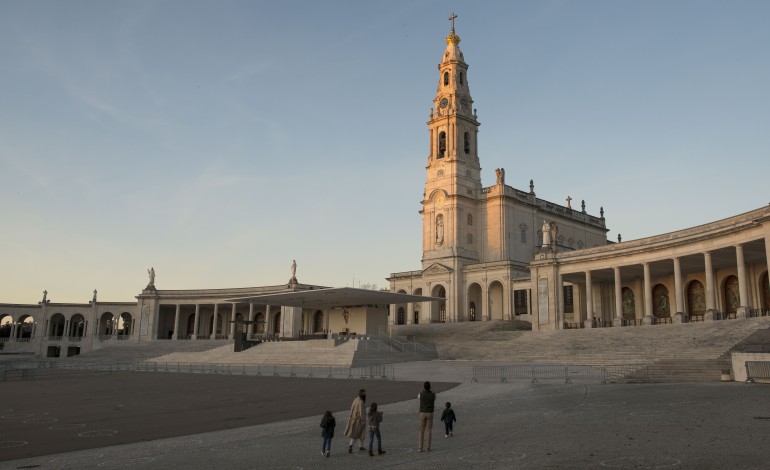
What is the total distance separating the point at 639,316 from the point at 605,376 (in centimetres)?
2992

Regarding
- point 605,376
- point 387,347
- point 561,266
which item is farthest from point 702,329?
point 387,347

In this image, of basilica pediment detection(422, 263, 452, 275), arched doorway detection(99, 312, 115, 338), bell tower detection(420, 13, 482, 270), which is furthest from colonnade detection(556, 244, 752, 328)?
arched doorway detection(99, 312, 115, 338)

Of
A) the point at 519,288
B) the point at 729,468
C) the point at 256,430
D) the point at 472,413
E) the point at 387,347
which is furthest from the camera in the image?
the point at 519,288

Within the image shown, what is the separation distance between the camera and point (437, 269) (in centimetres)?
7388

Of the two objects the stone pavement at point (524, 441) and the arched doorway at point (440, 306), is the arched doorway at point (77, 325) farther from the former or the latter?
the stone pavement at point (524, 441)

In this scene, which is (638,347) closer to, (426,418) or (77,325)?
(426,418)

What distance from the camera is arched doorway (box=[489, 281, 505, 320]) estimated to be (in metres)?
70.4

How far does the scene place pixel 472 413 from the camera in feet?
65.4

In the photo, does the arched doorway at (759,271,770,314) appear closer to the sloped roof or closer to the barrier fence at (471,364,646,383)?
the barrier fence at (471,364,646,383)

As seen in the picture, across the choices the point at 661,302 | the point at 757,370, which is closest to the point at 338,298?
the point at 661,302

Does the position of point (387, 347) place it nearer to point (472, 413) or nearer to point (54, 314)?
point (472, 413)

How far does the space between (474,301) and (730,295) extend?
30.0 m

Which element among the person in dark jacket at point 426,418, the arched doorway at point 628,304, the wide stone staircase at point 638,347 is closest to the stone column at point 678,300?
the wide stone staircase at point 638,347

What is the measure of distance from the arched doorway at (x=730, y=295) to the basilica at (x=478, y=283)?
10cm
